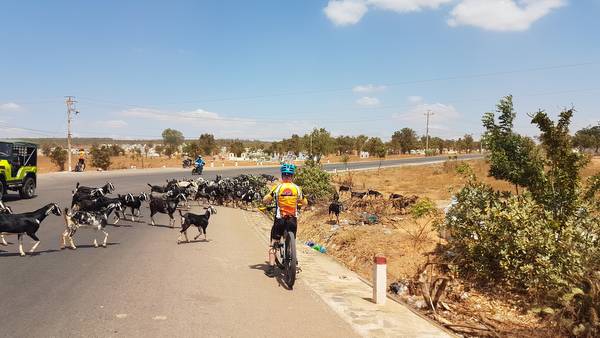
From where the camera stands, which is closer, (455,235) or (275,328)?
(275,328)

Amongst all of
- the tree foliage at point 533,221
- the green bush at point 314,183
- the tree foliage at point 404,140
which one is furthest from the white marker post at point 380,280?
the tree foliage at point 404,140

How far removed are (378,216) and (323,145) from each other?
1736 inches

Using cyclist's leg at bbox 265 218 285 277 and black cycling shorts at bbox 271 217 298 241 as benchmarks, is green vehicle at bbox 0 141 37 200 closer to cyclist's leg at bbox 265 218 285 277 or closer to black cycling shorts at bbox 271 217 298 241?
cyclist's leg at bbox 265 218 285 277

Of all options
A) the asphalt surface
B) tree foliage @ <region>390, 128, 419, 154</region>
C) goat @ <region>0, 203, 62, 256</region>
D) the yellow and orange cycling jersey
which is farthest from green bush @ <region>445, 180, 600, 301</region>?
tree foliage @ <region>390, 128, 419, 154</region>

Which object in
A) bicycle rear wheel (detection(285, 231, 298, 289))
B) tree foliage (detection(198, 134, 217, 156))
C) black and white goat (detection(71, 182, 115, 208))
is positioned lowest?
bicycle rear wheel (detection(285, 231, 298, 289))

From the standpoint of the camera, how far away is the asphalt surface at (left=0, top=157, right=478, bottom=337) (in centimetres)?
581

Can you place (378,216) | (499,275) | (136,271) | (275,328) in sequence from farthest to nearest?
1. (378,216)
2. (499,275)
3. (136,271)
4. (275,328)

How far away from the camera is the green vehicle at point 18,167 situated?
1936 centimetres

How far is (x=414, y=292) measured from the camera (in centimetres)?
899

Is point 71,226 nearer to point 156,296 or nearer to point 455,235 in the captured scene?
point 156,296

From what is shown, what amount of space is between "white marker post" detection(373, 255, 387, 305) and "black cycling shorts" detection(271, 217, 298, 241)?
1678 millimetres

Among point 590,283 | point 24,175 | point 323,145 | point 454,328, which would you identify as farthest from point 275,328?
point 323,145

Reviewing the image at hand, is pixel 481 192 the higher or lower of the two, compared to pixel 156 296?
higher

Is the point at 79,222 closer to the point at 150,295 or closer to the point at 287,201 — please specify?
the point at 150,295
